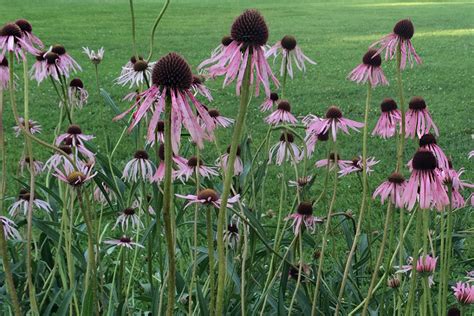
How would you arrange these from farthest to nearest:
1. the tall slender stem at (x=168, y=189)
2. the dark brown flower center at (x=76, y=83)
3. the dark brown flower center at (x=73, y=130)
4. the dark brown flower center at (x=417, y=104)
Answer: the dark brown flower center at (x=76, y=83), the dark brown flower center at (x=73, y=130), the dark brown flower center at (x=417, y=104), the tall slender stem at (x=168, y=189)

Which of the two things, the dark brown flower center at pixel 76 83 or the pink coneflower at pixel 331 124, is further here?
the dark brown flower center at pixel 76 83

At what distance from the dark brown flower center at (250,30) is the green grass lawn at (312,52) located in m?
0.71

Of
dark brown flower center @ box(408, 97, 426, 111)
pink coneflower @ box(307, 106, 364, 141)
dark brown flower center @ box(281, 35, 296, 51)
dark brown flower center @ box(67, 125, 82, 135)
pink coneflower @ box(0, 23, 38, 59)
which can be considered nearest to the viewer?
pink coneflower @ box(0, 23, 38, 59)

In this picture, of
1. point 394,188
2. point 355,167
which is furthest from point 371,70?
point 355,167

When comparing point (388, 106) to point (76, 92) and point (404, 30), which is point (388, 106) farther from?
point (76, 92)

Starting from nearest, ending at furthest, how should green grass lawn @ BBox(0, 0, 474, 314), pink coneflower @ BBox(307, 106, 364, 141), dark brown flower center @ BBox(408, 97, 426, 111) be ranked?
dark brown flower center @ BBox(408, 97, 426, 111)
pink coneflower @ BBox(307, 106, 364, 141)
green grass lawn @ BBox(0, 0, 474, 314)

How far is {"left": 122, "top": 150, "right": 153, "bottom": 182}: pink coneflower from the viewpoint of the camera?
58.9 inches

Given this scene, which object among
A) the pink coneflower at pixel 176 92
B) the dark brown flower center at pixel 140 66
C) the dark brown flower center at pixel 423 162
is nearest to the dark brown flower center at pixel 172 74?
the pink coneflower at pixel 176 92

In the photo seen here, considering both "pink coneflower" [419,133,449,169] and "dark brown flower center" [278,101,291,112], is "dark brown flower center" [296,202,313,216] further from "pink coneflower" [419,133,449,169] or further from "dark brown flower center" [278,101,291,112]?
"dark brown flower center" [278,101,291,112]

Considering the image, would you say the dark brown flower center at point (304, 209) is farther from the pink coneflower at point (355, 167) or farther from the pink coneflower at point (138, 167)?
the pink coneflower at point (138, 167)

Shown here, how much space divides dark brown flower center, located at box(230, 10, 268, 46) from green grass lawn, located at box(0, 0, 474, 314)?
2.91ft

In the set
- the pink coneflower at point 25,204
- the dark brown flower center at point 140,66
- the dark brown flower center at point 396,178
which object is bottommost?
the pink coneflower at point 25,204

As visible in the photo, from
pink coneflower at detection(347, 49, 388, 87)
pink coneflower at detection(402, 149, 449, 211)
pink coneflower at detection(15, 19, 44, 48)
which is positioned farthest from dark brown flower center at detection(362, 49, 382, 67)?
pink coneflower at detection(15, 19, 44, 48)

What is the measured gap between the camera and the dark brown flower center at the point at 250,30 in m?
0.78
